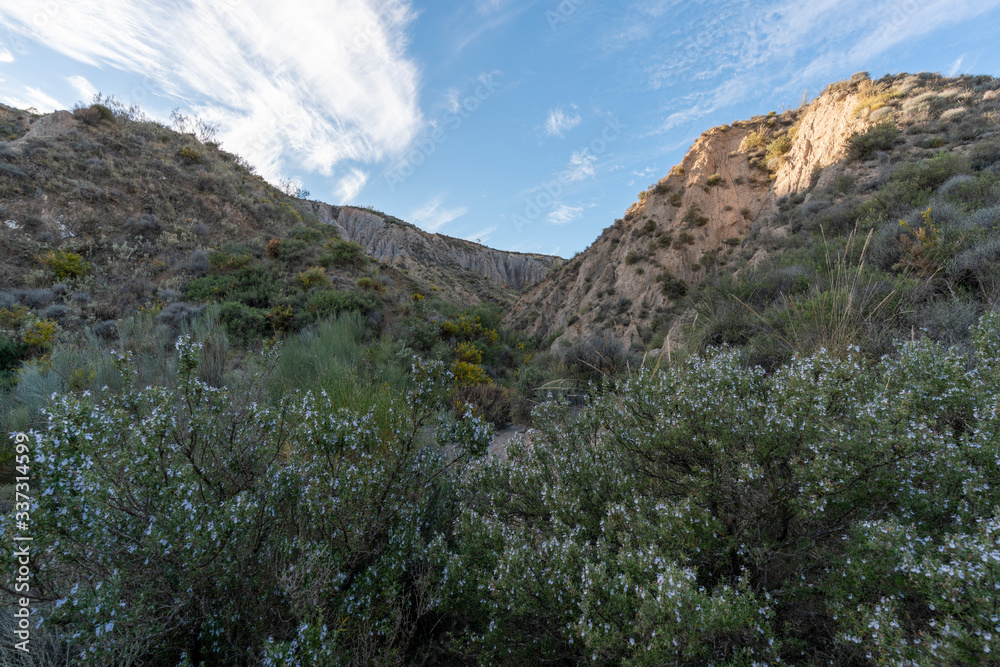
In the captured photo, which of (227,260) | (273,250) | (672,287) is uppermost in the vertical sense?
(273,250)

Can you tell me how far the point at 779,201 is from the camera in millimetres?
14789

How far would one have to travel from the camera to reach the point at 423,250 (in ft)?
145

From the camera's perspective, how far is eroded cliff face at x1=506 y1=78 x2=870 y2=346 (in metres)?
14.4

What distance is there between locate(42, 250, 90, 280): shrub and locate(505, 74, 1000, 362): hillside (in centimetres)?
1401

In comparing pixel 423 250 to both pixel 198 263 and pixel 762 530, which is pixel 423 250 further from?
pixel 762 530

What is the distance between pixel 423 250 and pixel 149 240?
3279cm

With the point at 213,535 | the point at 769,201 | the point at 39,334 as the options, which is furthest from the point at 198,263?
the point at 769,201

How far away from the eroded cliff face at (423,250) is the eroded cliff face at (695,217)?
682 inches

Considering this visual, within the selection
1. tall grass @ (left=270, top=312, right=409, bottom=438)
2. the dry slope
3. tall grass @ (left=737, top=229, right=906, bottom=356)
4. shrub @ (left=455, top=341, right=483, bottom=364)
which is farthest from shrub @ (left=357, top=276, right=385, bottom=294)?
tall grass @ (left=737, top=229, right=906, bottom=356)

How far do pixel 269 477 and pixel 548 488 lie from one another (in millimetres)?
1658

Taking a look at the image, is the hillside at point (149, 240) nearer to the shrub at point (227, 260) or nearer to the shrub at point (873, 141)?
the shrub at point (227, 260)

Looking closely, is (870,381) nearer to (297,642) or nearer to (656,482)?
(656,482)

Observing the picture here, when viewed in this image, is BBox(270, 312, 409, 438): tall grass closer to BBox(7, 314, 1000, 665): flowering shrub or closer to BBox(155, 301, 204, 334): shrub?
BBox(7, 314, 1000, 665): flowering shrub

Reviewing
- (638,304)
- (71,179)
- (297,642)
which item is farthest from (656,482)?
(71,179)
